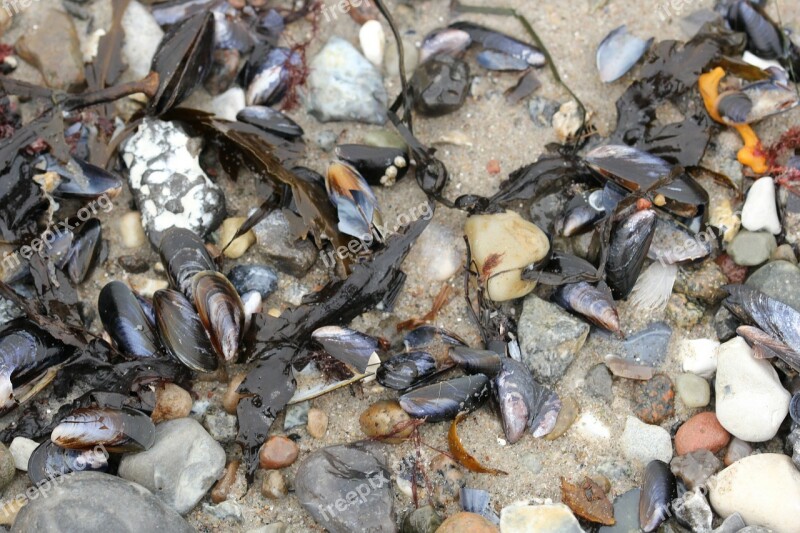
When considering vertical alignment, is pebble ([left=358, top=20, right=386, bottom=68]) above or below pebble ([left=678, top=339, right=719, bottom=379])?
above

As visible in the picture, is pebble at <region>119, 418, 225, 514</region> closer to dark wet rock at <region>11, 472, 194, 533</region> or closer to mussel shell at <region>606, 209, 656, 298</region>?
dark wet rock at <region>11, 472, 194, 533</region>

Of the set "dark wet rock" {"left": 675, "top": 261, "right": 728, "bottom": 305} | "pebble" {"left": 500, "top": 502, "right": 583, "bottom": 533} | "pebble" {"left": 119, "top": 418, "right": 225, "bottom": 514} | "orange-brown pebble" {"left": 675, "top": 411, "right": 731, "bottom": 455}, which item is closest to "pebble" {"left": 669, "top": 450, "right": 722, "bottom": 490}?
"orange-brown pebble" {"left": 675, "top": 411, "right": 731, "bottom": 455}

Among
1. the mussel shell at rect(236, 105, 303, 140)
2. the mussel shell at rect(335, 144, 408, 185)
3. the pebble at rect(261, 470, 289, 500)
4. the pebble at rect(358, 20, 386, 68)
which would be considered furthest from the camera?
the pebble at rect(358, 20, 386, 68)

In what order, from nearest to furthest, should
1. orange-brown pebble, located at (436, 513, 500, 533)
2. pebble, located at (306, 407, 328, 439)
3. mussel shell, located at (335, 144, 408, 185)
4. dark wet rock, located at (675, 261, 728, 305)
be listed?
orange-brown pebble, located at (436, 513, 500, 533) → pebble, located at (306, 407, 328, 439) → dark wet rock, located at (675, 261, 728, 305) → mussel shell, located at (335, 144, 408, 185)

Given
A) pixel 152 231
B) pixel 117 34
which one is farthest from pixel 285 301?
pixel 117 34

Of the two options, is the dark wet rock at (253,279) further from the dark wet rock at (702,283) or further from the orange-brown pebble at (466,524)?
the dark wet rock at (702,283)

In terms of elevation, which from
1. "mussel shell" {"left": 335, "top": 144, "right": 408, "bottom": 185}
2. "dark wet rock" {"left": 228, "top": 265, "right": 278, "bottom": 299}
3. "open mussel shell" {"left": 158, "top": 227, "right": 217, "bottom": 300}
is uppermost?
"mussel shell" {"left": 335, "top": 144, "right": 408, "bottom": 185}

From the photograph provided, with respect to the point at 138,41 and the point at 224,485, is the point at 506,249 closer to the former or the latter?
the point at 224,485
